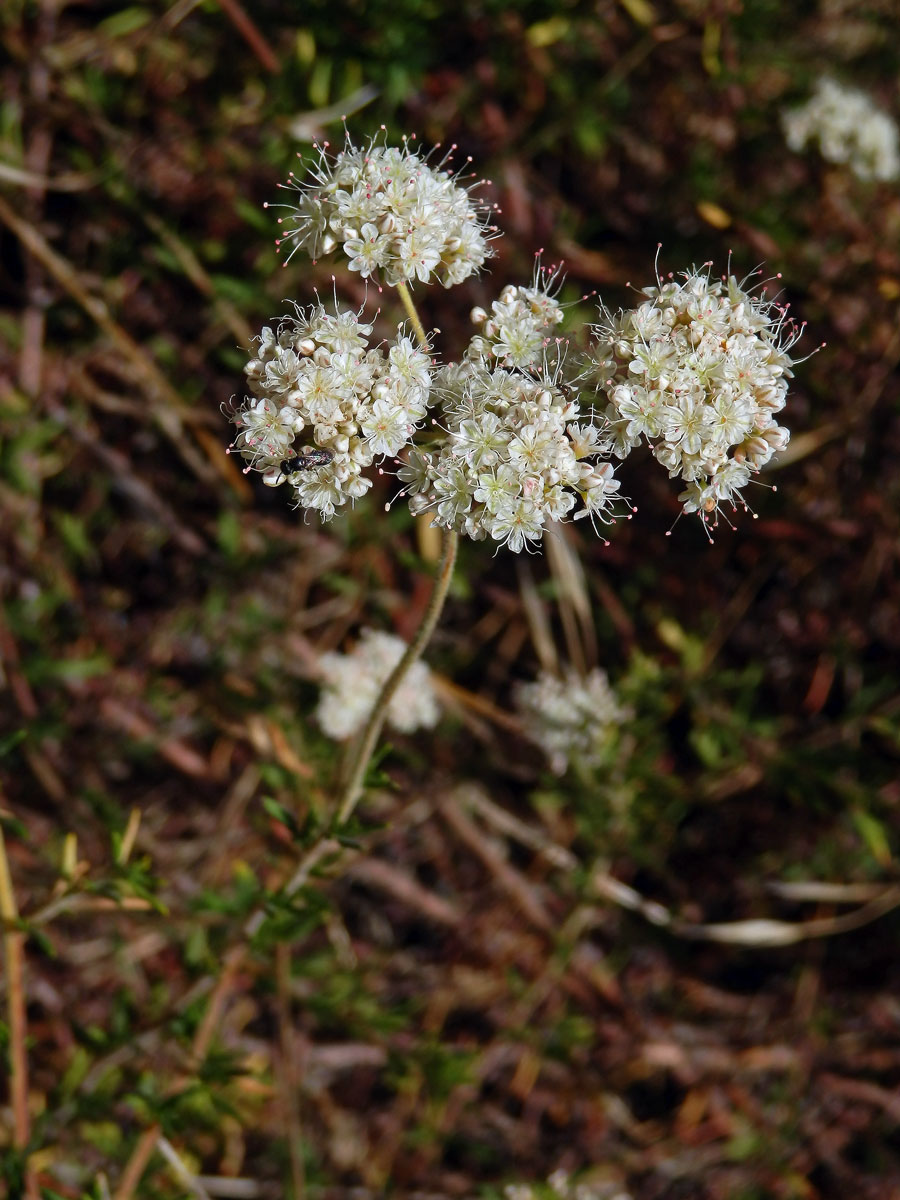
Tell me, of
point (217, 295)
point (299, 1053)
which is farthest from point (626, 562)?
point (299, 1053)

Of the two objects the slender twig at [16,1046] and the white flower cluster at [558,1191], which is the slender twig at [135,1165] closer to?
the slender twig at [16,1046]

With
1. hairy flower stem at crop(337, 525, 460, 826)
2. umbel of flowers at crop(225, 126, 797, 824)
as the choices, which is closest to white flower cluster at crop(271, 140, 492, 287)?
umbel of flowers at crop(225, 126, 797, 824)

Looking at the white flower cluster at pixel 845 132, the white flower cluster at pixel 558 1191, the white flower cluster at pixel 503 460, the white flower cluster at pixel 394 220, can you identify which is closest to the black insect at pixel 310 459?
the white flower cluster at pixel 503 460

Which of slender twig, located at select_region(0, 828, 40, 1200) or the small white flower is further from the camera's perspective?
slender twig, located at select_region(0, 828, 40, 1200)

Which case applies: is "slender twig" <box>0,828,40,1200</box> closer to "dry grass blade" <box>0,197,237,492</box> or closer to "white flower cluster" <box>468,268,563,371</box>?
"dry grass blade" <box>0,197,237,492</box>

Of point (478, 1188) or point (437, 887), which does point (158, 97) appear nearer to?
point (437, 887)

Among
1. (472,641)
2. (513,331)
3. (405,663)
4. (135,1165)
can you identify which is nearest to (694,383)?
(513,331)
